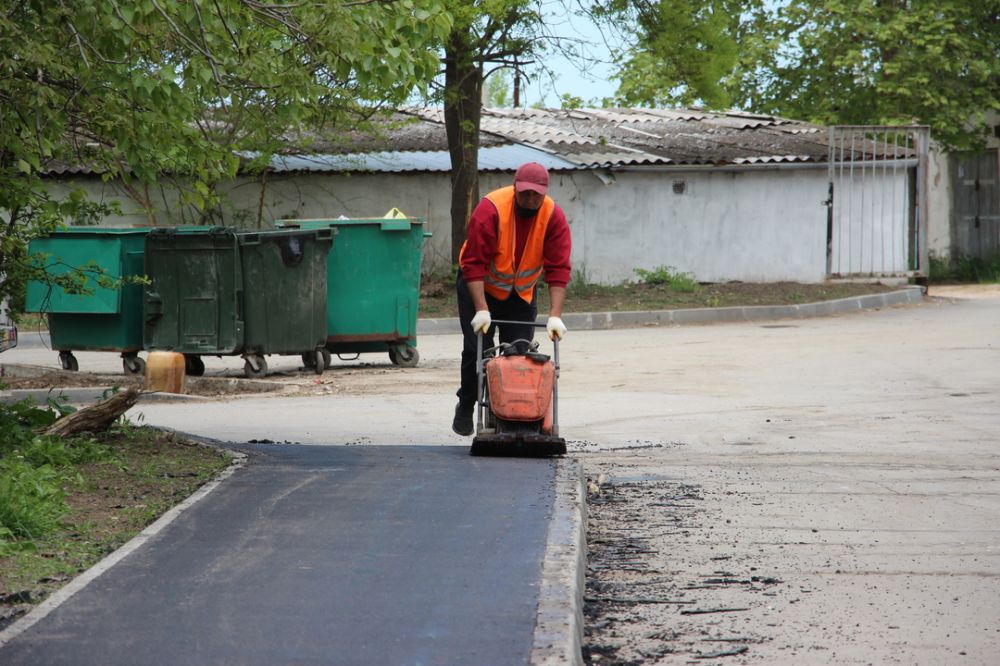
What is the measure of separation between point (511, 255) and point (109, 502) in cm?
280

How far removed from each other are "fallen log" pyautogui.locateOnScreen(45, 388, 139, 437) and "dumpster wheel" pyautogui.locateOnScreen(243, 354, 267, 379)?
5873mm

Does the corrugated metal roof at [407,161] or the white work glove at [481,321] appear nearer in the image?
the white work glove at [481,321]

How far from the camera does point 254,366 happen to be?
14039mm

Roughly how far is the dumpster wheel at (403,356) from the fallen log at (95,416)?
22.9ft

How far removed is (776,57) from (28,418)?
2719 cm

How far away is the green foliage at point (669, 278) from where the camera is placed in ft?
77.2

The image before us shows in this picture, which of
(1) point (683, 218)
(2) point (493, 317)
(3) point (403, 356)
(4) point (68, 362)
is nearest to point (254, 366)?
(3) point (403, 356)

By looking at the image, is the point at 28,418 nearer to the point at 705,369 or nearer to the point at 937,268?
the point at 705,369

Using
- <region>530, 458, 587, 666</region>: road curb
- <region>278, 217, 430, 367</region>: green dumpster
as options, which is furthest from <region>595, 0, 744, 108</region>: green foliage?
<region>530, 458, 587, 666</region>: road curb

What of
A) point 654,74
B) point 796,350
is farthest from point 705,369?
point 654,74

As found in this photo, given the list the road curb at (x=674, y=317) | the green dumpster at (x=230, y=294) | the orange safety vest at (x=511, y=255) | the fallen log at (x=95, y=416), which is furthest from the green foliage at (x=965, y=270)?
the fallen log at (x=95, y=416)

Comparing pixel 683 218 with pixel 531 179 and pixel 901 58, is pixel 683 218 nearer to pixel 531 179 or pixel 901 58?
pixel 901 58

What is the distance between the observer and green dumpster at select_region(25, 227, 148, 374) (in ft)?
46.4

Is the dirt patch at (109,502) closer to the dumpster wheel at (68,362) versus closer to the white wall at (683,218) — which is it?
the dumpster wheel at (68,362)
